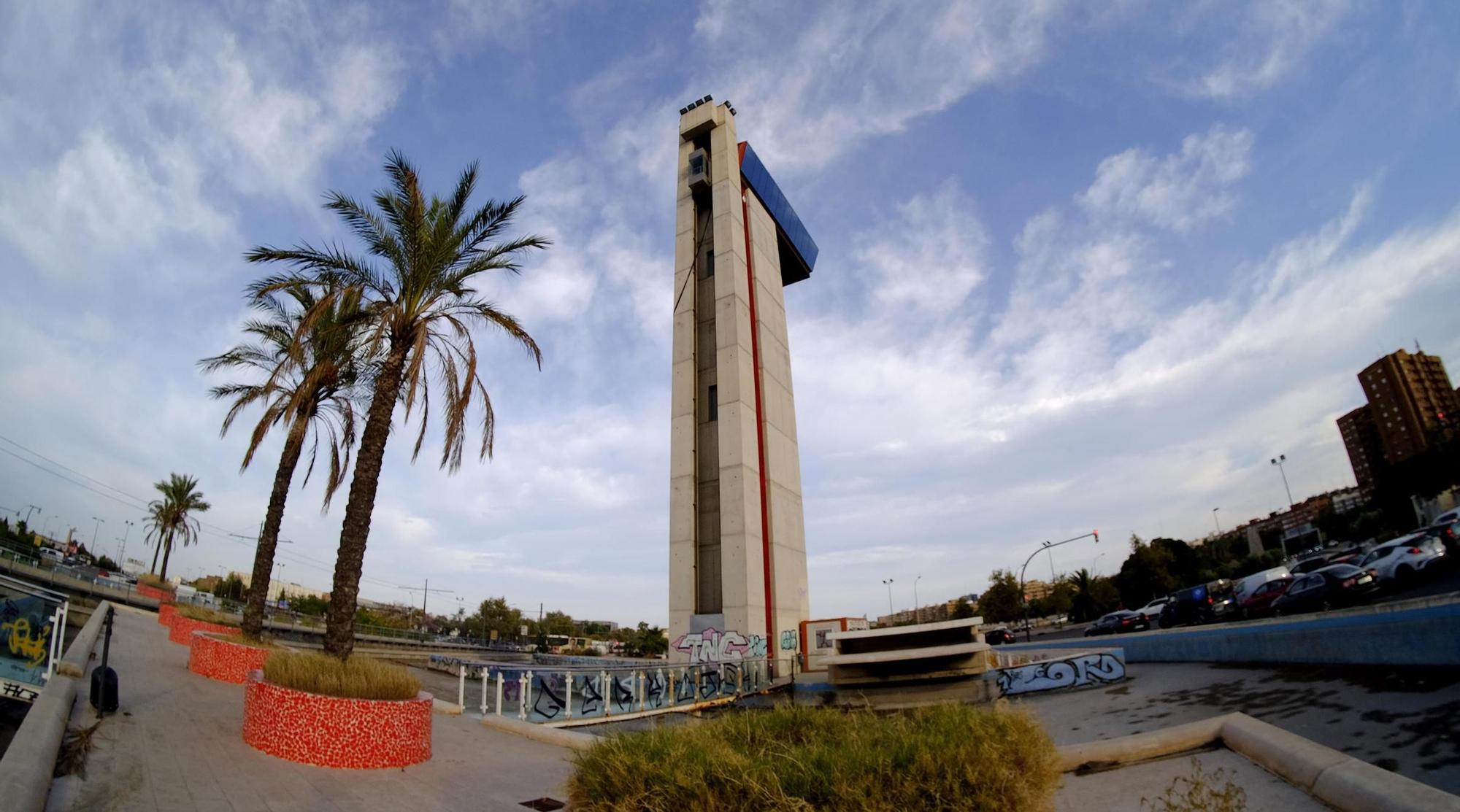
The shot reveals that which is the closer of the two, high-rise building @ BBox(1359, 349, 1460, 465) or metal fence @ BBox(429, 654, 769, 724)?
metal fence @ BBox(429, 654, 769, 724)

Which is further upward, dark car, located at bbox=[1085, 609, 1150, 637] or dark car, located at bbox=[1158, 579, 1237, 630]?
dark car, located at bbox=[1158, 579, 1237, 630]

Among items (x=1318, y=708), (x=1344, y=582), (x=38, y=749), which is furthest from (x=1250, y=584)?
(x=38, y=749)

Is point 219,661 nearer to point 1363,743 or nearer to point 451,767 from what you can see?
point 451,767

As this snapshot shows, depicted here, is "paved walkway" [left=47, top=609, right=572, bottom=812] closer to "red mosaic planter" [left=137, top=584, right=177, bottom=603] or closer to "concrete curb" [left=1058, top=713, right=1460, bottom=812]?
"concrete curb" [left=1058, top=713, right=1460, bottom=812]

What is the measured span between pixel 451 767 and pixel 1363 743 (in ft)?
36.3

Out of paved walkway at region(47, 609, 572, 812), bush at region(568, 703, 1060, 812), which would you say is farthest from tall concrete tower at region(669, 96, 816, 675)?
bush at region(568, 703, 1060, 812)

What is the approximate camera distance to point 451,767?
29.9ft

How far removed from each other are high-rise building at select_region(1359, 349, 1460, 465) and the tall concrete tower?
14510 centimetres

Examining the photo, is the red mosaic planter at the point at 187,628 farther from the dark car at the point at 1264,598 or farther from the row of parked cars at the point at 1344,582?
the dark car at the point at 1264,598

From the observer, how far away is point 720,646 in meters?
27.3

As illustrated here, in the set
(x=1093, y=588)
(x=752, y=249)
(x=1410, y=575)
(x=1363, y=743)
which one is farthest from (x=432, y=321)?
(x=1093, y=588)

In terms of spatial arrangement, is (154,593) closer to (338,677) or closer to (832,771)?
(338,677)

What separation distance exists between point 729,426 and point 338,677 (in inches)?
867

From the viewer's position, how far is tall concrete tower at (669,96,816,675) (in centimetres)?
2845
